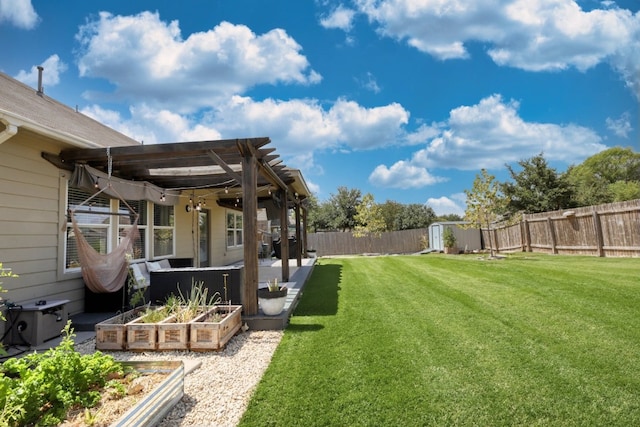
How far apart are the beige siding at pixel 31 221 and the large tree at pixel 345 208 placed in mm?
25564

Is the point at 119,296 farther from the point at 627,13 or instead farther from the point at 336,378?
the point at 627,13

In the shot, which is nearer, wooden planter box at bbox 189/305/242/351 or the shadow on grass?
wooden planter box at bbox 189/305/242/351

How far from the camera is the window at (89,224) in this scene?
4828 mm

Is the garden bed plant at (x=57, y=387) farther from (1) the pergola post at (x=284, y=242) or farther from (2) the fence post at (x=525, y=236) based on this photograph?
(2) the fence post at (x=525, y=236)

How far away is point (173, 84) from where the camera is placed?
8.07 metres

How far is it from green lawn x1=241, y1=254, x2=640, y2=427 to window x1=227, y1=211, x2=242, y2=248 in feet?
21.5

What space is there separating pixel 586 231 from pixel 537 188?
12585 millimetres

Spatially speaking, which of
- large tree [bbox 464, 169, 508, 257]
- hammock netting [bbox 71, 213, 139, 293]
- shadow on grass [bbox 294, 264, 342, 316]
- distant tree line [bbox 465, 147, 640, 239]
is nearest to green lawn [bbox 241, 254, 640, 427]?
shadow on grass [bbox 294, 264, 342, 316]

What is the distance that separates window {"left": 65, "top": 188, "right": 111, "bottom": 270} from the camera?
15.8 feet

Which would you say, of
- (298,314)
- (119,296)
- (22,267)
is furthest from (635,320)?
(22,267)

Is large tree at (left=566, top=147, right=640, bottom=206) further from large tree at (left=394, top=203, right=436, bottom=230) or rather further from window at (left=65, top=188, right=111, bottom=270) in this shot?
window at (left=65, top=188, right=111, bottom=270)

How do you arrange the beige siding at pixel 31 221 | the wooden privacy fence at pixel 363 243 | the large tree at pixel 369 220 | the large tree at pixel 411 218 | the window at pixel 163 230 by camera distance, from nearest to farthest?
1. the beige siding at pixel 31 221
2. the window at pixel 163 230
3. the large tree at pixel 369 220
4. the wooden privacy fence at pixel 363 243
5. the large tree at pixel 411 218

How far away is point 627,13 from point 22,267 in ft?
47.4

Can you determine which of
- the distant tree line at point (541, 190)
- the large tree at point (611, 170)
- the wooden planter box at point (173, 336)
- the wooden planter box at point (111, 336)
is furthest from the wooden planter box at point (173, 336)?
the large tree at point (611, 170)
